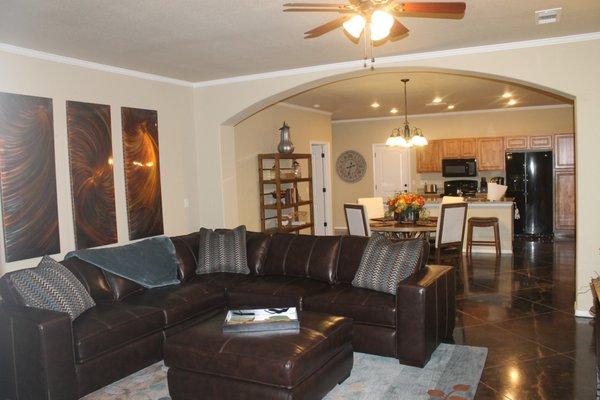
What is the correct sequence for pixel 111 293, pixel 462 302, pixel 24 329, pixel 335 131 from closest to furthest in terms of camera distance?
pixel 24 329 → pixel 111 293 → pixel 462 302 → pixel 335 131

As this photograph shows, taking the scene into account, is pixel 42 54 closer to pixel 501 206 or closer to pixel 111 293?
pixel 111 293

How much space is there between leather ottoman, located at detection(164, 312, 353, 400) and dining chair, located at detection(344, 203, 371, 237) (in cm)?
307

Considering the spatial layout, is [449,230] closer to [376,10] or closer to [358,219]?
[358,219]

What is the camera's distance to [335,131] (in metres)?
11.6

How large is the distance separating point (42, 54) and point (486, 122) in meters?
8.57

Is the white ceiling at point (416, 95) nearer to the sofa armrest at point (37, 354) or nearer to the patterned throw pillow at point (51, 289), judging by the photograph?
the patterned throw pillow at point (51, 289)

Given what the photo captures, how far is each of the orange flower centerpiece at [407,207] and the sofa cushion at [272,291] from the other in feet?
7.16

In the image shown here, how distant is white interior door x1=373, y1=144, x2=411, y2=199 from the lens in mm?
10984

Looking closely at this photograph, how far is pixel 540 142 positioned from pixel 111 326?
8938 millimetres

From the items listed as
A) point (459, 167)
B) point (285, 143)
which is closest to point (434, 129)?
point (459, 167)

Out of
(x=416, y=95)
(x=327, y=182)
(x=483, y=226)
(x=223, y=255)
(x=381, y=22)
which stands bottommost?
(x=483, y=226)

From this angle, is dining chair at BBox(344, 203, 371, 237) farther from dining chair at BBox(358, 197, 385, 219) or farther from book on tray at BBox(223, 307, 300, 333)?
book on tray at BBox(223, 307, 300, 333)

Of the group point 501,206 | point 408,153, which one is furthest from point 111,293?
point 408,153

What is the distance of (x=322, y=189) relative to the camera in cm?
1002
